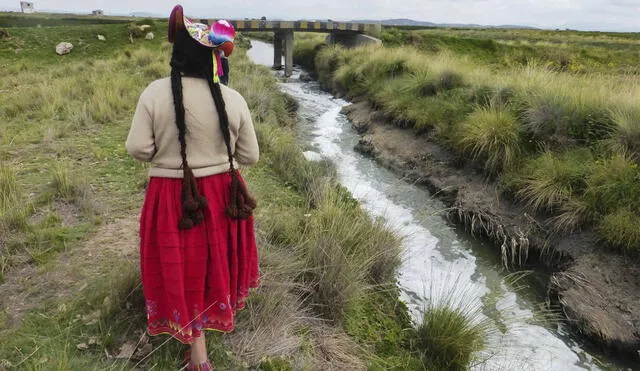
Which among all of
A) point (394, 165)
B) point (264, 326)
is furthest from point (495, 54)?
point (264, 326)

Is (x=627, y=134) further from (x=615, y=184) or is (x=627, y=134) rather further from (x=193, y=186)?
(x=193, y=186)

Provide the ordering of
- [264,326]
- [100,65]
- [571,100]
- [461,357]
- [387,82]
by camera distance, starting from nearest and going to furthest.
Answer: [264,326] → [461,357] → [571,100] → [387,82] → [100,65]

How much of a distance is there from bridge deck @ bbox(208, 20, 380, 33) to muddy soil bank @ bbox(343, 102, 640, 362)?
17494 millimetres

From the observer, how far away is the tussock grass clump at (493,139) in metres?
7.03

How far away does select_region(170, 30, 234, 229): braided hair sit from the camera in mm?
2117

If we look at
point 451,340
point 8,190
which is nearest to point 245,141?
point 451,340

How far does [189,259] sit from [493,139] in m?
6.10

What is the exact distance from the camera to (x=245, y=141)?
7.93 feet

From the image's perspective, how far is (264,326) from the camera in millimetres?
3129

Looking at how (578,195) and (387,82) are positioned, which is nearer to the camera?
(578,195)

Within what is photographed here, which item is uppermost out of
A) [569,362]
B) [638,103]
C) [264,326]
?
[638,103]

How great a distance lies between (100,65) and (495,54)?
18.8 meters

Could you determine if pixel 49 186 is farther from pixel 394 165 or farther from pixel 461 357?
pixel 394 165

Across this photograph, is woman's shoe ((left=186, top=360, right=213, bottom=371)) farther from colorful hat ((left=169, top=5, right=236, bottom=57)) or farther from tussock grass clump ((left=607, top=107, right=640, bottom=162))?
tussock grass clump ((left=607, top=107, right=640, bottom=162))
